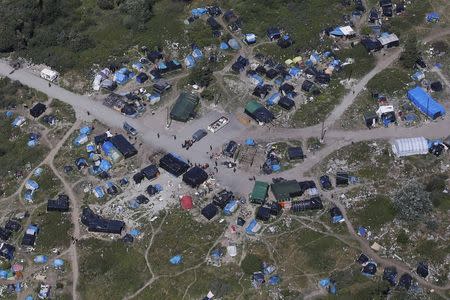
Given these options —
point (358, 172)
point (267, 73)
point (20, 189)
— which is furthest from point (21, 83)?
point (358, 172)

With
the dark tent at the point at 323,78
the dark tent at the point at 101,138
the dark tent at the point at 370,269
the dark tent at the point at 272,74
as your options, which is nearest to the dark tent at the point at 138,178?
the dark tent at the point at 101,138

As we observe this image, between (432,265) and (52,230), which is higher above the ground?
(432,265)

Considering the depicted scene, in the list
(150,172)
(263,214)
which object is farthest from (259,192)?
(150,172)

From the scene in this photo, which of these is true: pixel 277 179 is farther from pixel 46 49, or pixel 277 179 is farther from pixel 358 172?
pixel 46 49

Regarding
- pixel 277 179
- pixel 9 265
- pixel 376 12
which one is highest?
pixel 376 12

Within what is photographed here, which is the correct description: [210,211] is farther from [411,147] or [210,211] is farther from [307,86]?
[411,147]

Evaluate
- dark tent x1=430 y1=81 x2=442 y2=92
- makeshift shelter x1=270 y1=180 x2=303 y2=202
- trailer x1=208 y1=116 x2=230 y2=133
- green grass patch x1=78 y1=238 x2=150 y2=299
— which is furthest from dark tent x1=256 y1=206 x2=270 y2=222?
dark tent x1=430 y1=81 x2=442 y2=92
